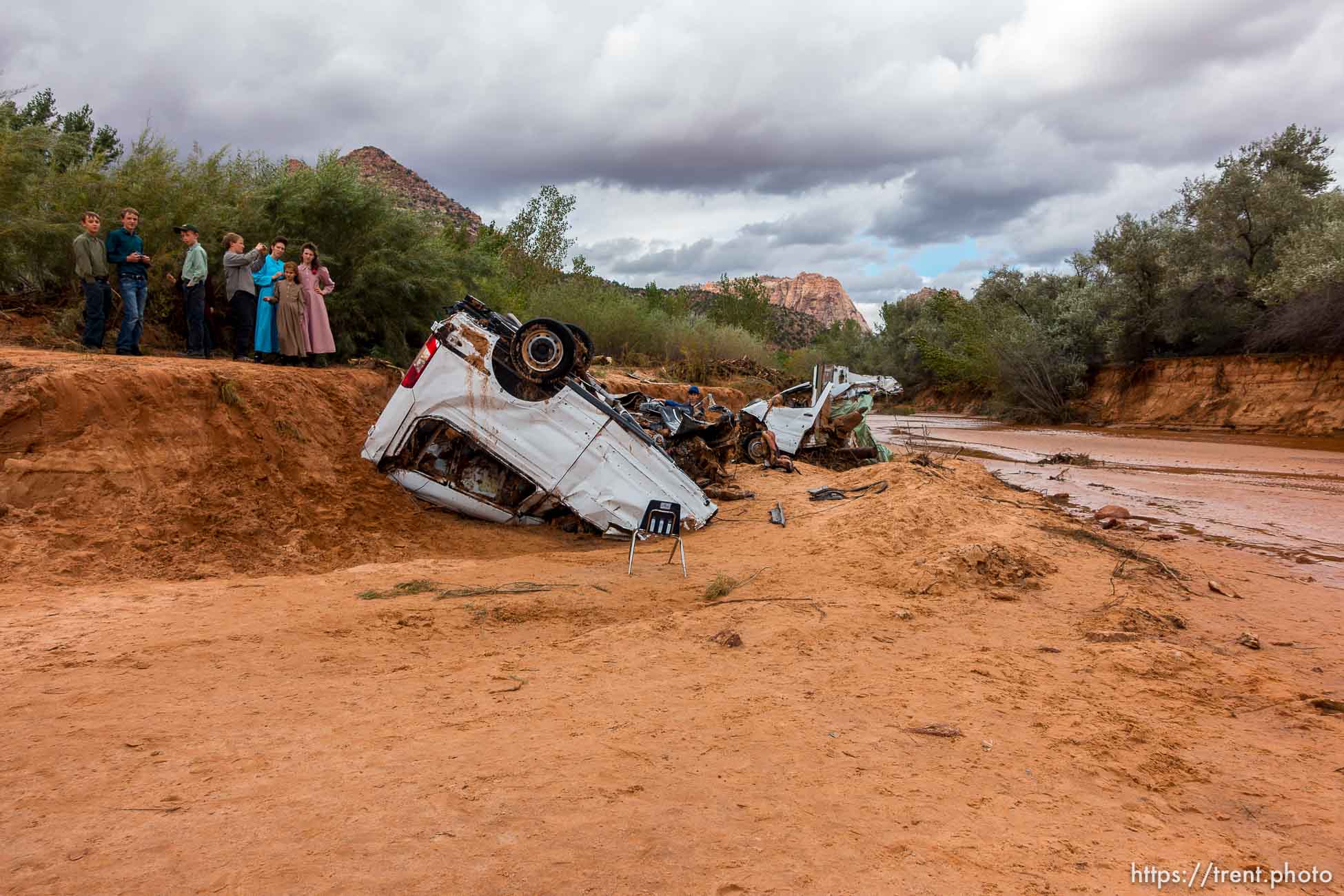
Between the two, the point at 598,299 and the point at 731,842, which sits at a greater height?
the point at 598,299

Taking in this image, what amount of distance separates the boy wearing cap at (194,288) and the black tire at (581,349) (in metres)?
4.77

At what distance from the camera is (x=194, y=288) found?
8.71 m

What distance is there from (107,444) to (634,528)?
451 cm

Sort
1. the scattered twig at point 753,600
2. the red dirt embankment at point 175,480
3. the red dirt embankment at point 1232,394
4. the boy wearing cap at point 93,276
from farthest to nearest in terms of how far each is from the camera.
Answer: the red dirt embankment at point 1232,394, the boy wearing cap at point 93,276, the scattered twig at point 753,600, the red dirt embankment at point 175,480

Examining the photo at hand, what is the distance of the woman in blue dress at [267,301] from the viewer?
923 centimetres

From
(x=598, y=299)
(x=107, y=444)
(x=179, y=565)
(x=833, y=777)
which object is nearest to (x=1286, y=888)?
(x=833, y=777)

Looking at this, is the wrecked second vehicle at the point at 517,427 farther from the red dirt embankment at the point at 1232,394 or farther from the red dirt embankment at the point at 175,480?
the red dirt embankment at the point at 1232,394

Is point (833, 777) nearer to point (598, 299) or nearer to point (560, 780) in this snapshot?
point (560, 780)

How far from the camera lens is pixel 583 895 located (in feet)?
7.16

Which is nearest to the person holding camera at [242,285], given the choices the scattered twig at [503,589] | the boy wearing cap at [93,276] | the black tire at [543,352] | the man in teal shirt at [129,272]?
the man in teal shirt at [129,272]

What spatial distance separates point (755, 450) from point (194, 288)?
31.4 feet

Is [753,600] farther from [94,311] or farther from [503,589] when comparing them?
[94,311]

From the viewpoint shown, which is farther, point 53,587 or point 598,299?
point 598,299

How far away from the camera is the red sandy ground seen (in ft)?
7.96
